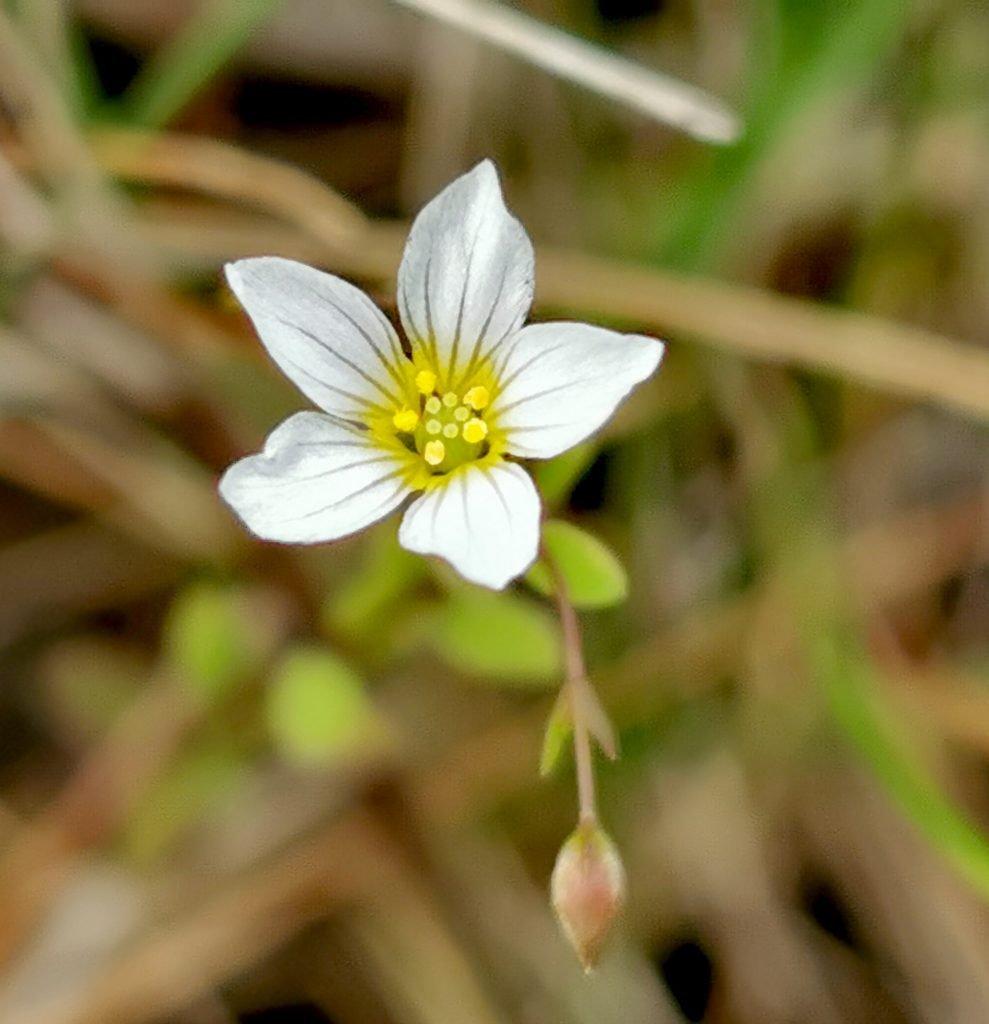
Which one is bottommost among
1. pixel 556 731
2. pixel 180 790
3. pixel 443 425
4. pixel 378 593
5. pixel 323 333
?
pixel 180 790

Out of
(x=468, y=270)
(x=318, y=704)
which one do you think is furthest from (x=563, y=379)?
(x=318, y=704)

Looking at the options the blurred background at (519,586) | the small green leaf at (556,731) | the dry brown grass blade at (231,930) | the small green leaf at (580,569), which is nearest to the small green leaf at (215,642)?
the blurred background at (519,586)

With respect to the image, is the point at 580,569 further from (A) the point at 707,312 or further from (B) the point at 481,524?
(A) the point at 707,312

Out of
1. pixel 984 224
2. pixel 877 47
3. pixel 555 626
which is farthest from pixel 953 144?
pixel 555 626

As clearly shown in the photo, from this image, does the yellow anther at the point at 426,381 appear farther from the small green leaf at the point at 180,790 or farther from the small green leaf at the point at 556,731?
the small green leaf at the point at 180,790

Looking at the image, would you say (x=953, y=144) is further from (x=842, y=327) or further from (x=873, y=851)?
(x=873, y=851)

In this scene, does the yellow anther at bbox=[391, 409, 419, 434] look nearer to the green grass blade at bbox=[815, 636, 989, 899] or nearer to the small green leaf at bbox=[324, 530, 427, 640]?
the small green leaf at bbox=[324, 530, 427, 640]

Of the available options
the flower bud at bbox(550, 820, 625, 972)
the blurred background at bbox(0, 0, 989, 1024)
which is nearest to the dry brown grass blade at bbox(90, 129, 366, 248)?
the blurred background at bbox(0, 0, 989, 1024)
